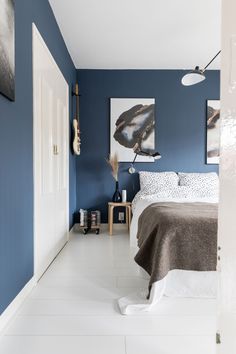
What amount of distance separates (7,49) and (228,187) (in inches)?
62.2

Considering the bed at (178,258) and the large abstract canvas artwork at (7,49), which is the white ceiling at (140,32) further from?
the bed at (178,258)

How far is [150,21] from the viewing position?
3227mm

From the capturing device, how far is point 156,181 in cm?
440

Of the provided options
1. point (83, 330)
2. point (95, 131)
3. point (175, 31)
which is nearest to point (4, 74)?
point (83, 330)

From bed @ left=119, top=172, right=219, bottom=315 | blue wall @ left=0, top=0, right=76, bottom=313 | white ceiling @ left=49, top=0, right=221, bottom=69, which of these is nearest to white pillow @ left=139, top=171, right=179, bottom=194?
white ceiling @ left=49, top=0, right=221, bottom=69

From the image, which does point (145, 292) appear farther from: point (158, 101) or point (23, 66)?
point (158, 101)

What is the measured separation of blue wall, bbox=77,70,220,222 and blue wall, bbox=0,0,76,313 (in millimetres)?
2275

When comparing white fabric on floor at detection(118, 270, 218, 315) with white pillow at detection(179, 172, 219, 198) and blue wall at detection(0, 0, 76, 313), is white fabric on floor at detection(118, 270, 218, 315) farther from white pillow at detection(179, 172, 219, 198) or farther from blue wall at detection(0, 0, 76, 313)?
white pillow at detection(179, 172, 219, 198)

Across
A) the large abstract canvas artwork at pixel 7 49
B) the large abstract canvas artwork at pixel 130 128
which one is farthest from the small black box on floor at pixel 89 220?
the large abstract canvas artwork at pixel 7 49

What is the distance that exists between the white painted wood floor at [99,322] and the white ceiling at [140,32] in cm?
264

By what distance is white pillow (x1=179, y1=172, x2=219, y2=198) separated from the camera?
4129mm

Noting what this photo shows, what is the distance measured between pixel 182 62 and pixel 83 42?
1.62 m

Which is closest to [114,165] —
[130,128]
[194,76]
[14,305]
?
[130,128]

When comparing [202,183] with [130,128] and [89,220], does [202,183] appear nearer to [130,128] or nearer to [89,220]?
[130,128]
